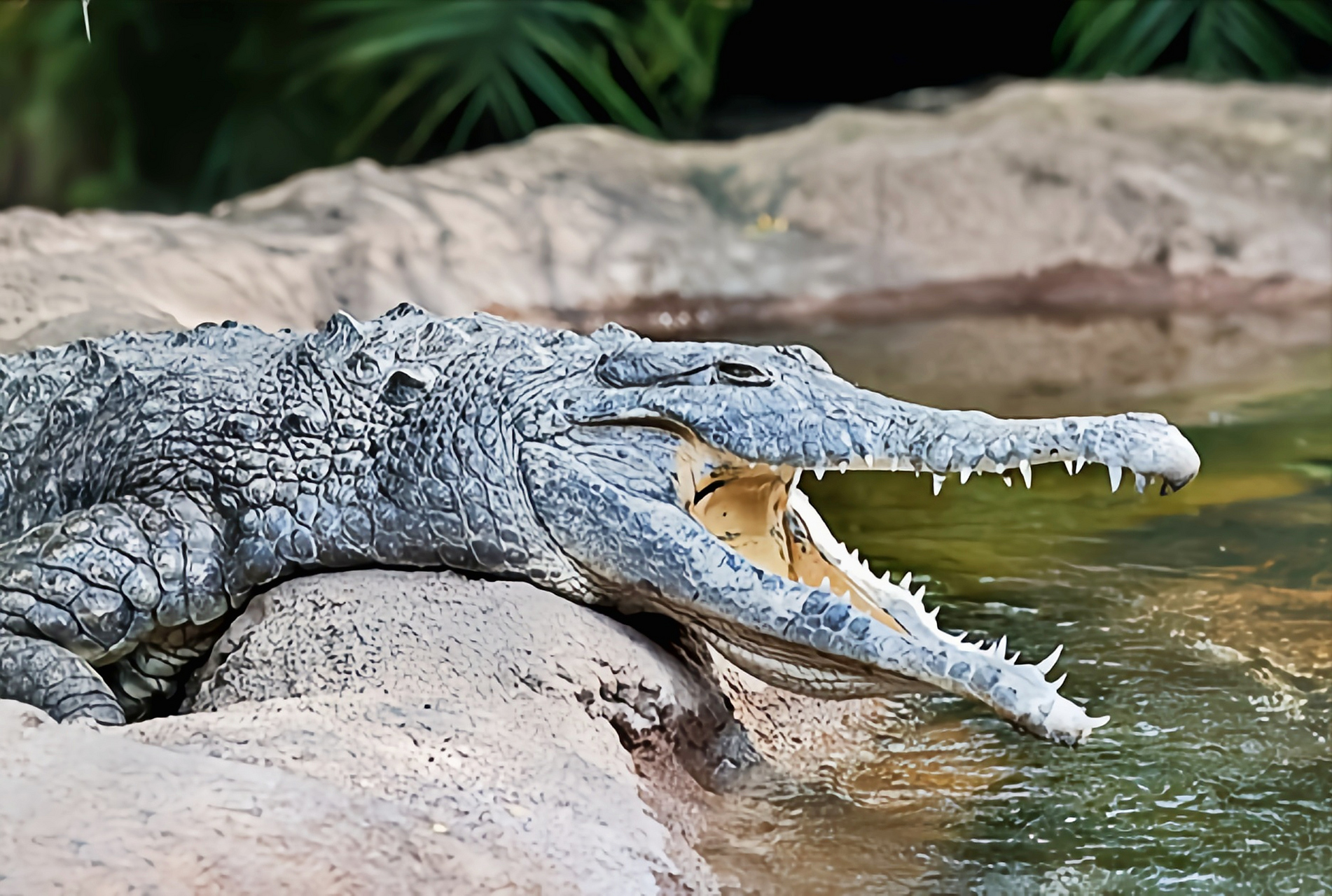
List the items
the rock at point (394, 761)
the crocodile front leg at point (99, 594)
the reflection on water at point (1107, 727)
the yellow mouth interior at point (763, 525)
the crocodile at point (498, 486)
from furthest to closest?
the yellow mouth interior at point (763, 525)
the crocodile front leg at point (99, 594)
the crocodile at point (498, 486)
the reflection on water at point (1107, 727)
the rock at point (394, 761)

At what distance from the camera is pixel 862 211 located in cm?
794

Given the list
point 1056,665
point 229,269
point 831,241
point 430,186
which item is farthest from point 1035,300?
point 1056,665

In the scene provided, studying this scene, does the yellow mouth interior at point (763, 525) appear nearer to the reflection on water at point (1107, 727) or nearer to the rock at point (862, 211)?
the reflection on water at point (1107, 727)

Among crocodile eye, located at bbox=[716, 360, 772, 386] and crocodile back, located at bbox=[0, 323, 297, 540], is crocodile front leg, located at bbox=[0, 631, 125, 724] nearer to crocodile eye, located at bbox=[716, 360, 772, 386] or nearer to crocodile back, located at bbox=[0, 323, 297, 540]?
crocodile back, located at bbox=[0, 323, 297, 540]

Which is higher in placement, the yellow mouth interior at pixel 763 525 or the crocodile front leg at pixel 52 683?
the yellow mouth interior at pixel 763 525

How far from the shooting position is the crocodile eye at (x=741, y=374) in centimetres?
276

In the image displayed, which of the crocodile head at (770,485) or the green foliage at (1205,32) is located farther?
the green foliage at (1205,32)

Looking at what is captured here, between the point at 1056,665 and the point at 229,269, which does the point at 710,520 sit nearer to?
the point at 1056,665

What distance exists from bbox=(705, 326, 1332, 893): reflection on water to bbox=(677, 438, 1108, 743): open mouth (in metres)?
0.20

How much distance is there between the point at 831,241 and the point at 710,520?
513 centimetres

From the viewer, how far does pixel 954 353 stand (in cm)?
655

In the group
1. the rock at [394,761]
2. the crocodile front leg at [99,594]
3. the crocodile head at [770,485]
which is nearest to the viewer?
the rock at [394,761]

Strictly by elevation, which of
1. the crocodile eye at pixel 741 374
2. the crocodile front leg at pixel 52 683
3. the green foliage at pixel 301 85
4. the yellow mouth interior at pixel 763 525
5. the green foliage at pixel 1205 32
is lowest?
the green foliage at pixel 301 85

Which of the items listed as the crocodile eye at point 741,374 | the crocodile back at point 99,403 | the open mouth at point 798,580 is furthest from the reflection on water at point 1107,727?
the crocodile back at point 99,403
